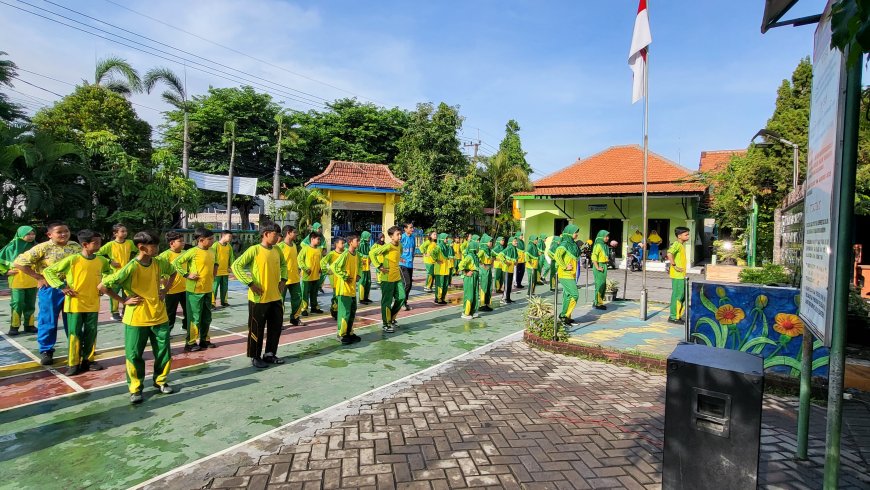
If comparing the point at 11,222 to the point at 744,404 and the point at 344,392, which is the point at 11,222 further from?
the point at 744,404

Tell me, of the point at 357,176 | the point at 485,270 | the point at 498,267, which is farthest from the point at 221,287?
the point at 357,176

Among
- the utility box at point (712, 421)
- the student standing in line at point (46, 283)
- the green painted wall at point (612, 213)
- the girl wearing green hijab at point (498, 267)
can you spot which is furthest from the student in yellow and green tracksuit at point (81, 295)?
the green painted wall at point (612, 213)

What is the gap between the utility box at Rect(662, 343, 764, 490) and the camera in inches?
105

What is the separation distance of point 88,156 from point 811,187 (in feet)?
70.2

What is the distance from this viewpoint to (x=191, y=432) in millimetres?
4004

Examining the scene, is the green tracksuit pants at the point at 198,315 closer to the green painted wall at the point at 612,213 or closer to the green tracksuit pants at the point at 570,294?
the green tracksuit pants at the point at 570,294

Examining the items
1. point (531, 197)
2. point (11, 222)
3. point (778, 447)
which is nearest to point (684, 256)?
point (778, 447)

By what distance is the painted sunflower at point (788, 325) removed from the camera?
17.2 feet

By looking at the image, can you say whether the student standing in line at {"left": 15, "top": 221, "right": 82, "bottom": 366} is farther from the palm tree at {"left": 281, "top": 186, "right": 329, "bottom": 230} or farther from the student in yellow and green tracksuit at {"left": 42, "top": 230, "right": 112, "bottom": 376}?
the palm tree at {"left": 281, "top": 186, "right": 329, "bottom": 230}

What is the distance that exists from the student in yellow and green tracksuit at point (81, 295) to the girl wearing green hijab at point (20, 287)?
7.47ft

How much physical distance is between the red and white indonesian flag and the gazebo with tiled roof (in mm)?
15867

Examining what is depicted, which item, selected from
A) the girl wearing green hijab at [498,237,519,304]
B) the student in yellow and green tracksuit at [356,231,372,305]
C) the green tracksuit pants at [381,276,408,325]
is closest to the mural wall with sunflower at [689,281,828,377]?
the green tracksuit pants at [381,276,408,325]

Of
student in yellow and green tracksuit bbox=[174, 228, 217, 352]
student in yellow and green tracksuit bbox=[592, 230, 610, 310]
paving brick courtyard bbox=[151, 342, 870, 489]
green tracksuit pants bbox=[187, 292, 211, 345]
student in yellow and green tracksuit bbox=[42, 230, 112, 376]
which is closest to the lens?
paving brick courtyard bbox=[151, 342, 870, 489]

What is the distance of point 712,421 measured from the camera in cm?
280
